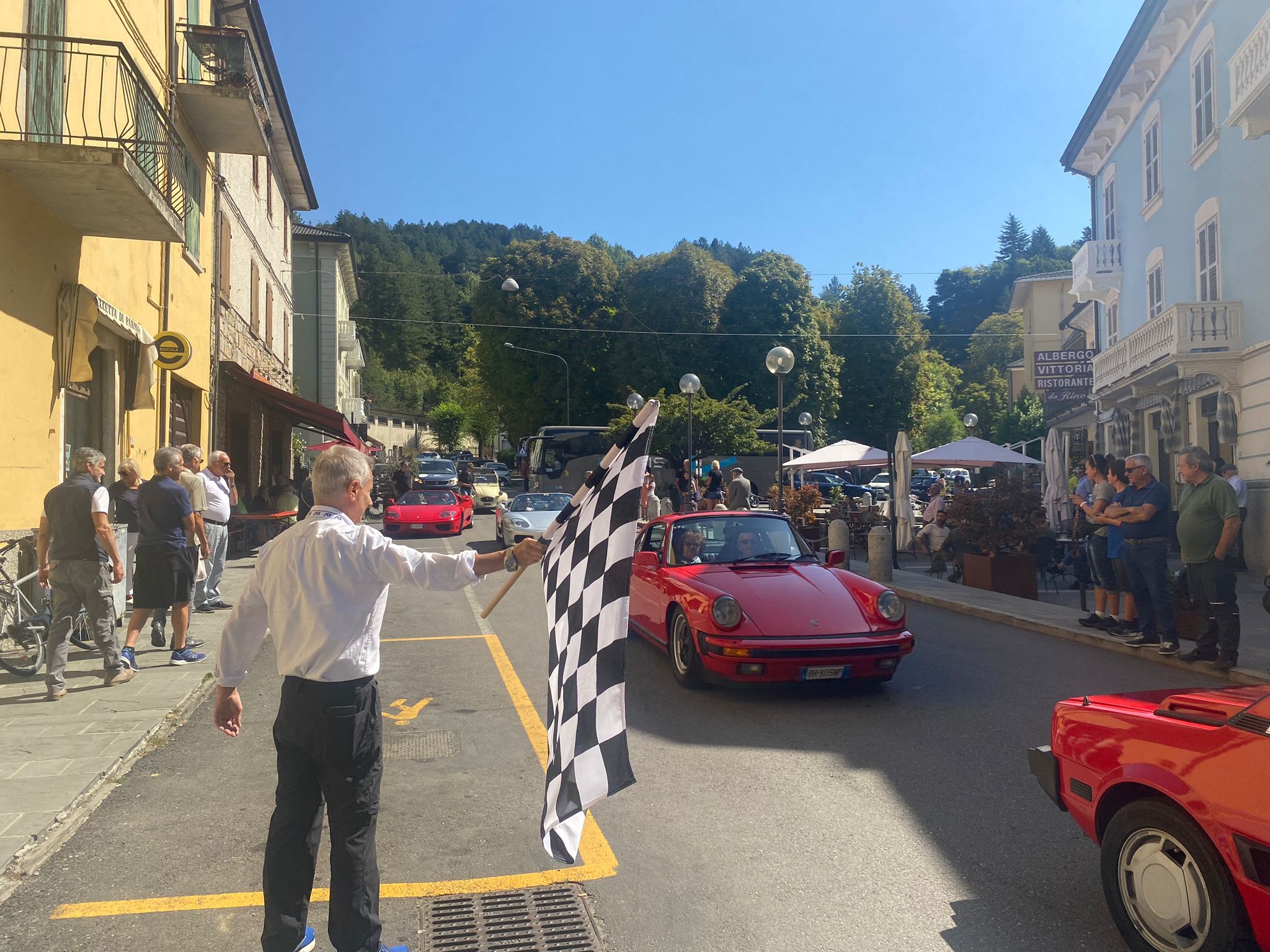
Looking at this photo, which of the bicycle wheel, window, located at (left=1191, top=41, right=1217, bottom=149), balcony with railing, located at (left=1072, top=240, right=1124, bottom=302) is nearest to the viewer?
the bicycle wheel

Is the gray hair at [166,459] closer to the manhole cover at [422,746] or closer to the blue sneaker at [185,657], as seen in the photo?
the blue sneaker at [185,657]

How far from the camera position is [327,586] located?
120 inches

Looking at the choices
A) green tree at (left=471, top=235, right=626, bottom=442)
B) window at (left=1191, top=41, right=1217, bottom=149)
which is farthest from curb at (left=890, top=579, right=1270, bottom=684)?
green tree at (left=471, top=235, right=626, bottom=442)

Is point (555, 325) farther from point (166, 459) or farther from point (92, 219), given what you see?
point (166, 459)

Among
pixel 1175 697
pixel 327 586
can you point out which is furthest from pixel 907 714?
pixel 327 586

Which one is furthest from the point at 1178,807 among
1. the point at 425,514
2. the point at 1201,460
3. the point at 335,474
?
the point at 425,514

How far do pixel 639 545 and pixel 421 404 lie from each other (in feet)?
270

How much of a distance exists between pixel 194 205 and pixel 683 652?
13.2 metres

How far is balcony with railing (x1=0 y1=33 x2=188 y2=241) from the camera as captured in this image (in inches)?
347

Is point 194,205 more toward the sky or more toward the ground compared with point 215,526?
more toward the sky

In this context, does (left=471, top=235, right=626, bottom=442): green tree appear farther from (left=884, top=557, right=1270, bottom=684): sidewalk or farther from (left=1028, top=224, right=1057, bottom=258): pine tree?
(left=1028, top=224, right=1057, bottom=258): pine tree

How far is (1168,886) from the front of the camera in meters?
3.02

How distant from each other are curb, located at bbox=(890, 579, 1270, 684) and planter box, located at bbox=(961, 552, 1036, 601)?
106 centimetres

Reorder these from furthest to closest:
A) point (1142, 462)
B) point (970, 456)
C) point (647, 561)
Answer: point (970, 456) → point (1142, 462) → point (647, 561)
